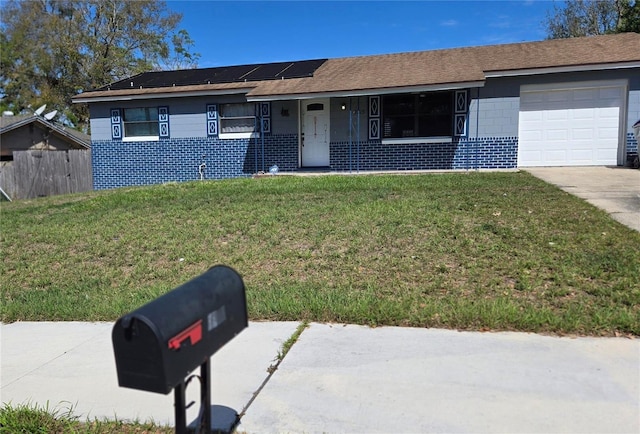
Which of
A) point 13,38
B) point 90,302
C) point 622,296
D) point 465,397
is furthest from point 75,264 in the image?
point 13,38

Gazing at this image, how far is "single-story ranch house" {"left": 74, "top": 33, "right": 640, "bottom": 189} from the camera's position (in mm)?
14836

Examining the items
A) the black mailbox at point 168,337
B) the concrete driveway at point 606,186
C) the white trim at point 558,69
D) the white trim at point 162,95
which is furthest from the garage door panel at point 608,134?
the black mailbox at point 168,337

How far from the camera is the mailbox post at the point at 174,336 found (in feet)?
6.61

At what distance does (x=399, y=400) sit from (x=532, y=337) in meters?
1.48

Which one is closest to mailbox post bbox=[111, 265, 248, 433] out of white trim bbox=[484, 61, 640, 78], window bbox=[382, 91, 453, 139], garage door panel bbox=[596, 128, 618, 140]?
white trim bbox=[484, 61, 640, 78]

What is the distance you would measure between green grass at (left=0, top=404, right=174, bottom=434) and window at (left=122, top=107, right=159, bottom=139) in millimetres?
17084

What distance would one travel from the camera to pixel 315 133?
17.6 meters

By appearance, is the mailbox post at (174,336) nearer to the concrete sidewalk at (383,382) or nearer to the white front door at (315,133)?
the concrete sidewalk at (383,382)

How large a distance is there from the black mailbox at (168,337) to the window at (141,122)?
18189 mm

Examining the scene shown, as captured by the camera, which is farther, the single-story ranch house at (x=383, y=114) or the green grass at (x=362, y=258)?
the single-story ranch house at (x=383, y=114)

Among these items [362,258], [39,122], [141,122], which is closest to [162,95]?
[141,122]

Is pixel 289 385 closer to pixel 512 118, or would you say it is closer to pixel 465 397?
pixel 465 397

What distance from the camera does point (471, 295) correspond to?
5012mm

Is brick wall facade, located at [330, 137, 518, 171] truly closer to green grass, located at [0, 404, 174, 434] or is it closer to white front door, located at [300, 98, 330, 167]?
white front door, located at [300, 98, 330, 167]
